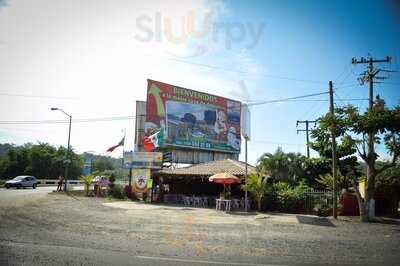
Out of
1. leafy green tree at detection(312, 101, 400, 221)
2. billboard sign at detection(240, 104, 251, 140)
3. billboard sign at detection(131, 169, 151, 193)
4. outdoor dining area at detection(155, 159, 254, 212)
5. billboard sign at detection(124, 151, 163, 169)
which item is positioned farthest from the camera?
billboard sign at detection(240, 104, 251, 140)

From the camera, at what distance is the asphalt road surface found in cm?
854

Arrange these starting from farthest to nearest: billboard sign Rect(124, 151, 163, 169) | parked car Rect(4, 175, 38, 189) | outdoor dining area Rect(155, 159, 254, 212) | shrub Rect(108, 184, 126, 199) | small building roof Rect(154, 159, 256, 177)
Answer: parked car Rect(4, 175, 38, 189) → shrub Rect(108, 184, 126, 199) → billboard sign Rect(124, 151, 163, 169) → small building roof Rect(154, 159, 256, 177) → outdoor dining area Rect(155, 159, 254, 212)

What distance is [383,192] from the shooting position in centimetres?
2198

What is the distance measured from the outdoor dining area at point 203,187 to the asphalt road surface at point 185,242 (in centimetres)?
898

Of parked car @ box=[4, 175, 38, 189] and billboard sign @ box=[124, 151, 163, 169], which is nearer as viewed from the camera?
billboard sign @ box=[124, 151, 163, 169]

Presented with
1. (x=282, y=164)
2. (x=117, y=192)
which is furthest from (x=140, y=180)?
(x=282, y=164)

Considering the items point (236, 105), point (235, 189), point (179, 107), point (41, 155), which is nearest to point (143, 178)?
point (235, 189)

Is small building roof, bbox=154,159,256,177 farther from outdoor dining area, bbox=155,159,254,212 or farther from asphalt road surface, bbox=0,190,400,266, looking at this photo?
asphalt road surface, bbox=0,190,400,266

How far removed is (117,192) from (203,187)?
7851 mm

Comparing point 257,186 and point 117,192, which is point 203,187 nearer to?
point 117,192

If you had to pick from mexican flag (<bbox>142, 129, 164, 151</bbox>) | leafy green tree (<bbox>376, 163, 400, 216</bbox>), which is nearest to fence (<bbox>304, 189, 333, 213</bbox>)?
leafy green tree (<bbox>376, 163, 400, 216</bbox>)

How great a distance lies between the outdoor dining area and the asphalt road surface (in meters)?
8.98

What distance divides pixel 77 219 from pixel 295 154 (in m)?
28.7

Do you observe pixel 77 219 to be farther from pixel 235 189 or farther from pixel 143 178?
pixel 235 189
